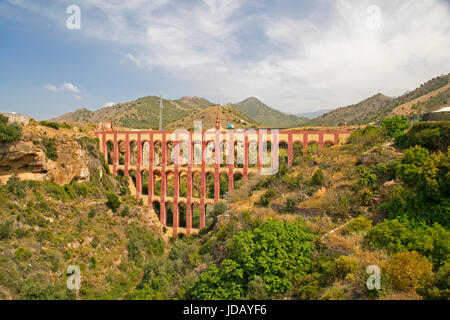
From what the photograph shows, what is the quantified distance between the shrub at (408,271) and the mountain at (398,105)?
Result: 96.3ft

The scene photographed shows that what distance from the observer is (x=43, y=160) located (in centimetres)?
2630

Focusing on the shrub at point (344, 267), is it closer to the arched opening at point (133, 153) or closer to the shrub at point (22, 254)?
the shrub at point (22, 254)

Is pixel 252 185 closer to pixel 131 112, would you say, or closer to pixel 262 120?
pixel 131 112

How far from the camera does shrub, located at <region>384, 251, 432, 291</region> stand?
8.73 m

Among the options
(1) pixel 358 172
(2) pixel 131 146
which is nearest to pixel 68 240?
(2) pixel 131 146

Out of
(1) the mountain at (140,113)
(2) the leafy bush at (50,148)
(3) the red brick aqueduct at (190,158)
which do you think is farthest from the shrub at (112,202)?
(1) the mountain at (140,113)

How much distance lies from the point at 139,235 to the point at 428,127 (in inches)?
1023

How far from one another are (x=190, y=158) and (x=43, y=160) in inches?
588

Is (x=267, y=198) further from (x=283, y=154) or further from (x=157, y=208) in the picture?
(x=157, y=208)

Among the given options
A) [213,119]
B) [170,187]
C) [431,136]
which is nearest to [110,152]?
[170,187]

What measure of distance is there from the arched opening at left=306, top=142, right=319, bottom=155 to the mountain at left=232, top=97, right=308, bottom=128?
83.1 m

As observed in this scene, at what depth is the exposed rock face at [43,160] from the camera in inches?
957
